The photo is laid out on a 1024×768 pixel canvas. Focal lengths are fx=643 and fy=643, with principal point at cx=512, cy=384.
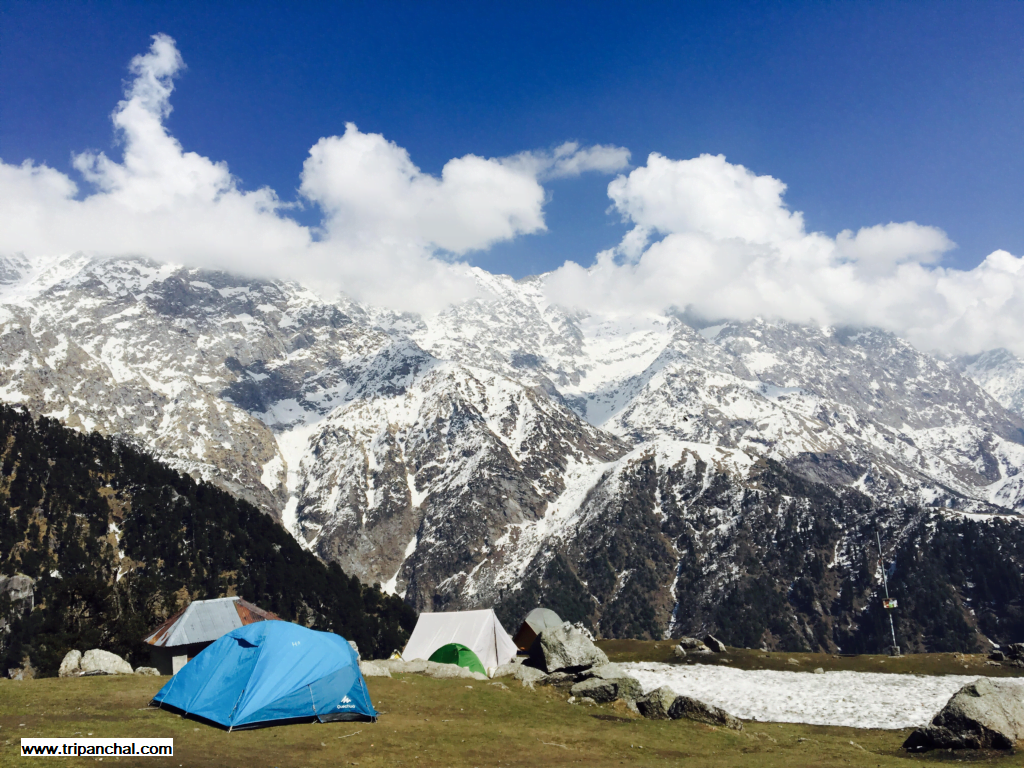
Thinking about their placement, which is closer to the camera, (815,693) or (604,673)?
(604,673)

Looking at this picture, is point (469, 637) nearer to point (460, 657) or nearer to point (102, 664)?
point (460, 657)

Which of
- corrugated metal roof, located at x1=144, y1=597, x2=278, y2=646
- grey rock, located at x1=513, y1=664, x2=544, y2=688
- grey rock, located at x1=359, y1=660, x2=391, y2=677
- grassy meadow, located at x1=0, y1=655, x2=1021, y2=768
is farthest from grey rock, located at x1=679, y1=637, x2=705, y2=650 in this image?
corrugated metal roof, located at x1=144, y1=597, x2=278, y2=646

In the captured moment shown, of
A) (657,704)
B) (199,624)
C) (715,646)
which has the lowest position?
(715,646)

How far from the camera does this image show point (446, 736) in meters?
29.9

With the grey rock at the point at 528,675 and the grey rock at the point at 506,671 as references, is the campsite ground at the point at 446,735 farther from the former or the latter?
the grey rock at the point at 506,671

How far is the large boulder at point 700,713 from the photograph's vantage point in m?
35.5

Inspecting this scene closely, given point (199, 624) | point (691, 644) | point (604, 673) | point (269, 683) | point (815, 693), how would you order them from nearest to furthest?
1. point (269, 683)
2. point (604, 673)
3. point (815, 693)
4. point (199, 624)
5. point (691, 644)

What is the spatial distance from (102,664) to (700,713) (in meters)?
39.0

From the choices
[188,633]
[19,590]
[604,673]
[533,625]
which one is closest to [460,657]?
[533,625]

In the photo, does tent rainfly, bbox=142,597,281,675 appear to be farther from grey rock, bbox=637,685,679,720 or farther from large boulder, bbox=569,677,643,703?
grey rock, bbox=637,685,679,720

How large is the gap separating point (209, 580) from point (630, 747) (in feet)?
507

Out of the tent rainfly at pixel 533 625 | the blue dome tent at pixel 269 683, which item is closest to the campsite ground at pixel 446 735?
the blue dome tent at pixel 269 683

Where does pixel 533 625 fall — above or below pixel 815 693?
above

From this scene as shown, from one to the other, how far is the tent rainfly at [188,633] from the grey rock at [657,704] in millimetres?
36630
